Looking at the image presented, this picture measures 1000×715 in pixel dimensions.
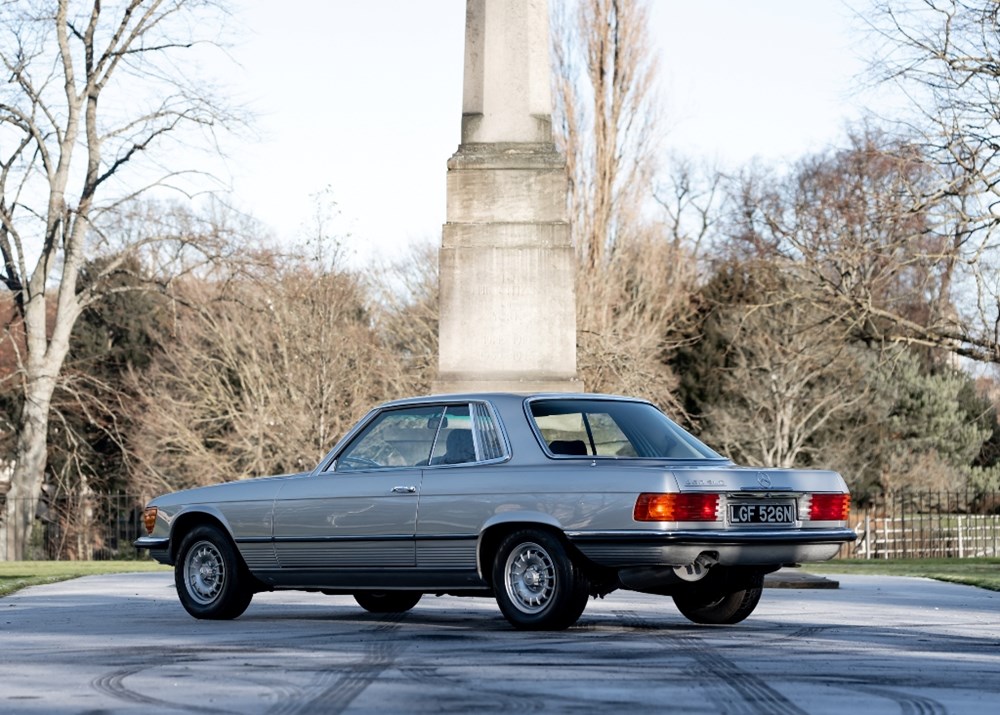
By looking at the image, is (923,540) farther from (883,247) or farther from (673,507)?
(673,507)

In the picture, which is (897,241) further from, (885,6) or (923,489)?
(923,489)

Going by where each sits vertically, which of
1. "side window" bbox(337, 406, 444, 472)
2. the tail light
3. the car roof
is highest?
the car roof

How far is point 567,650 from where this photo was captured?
28.5ft

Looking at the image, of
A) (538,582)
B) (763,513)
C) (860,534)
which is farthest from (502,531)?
(860,534)

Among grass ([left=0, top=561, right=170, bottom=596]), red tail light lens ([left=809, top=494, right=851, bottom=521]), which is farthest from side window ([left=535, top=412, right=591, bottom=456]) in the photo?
grass ([left=0, top=561, right=170, bottom=596])

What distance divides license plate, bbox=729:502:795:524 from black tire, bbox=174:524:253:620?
356 cm

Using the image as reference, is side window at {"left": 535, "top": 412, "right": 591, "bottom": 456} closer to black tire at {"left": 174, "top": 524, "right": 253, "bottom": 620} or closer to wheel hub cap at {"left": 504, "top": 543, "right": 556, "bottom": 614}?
wheel hub cap at {"left": 504, "top": 543, "right": 556, "bottom": 614}

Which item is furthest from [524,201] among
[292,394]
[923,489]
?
[923,489]

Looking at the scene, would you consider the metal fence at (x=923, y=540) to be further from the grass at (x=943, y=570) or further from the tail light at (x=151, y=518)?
the tail light at (x=151, y=518)

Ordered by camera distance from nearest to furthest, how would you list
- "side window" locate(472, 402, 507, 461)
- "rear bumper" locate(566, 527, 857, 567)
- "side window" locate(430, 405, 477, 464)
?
"rear bumper" locate(566, 527, 857, 567), "side window" locate(472, 402, 507, 461), "side window" locate(430, 405, 477, 464)

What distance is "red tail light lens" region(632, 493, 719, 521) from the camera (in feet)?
30.4

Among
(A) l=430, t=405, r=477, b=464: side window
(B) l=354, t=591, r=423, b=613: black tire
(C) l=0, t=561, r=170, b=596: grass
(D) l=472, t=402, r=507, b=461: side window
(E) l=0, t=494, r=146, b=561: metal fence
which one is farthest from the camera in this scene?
(E) l=0, t=494, r=146, b=561: metal fence

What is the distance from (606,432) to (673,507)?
1.19m

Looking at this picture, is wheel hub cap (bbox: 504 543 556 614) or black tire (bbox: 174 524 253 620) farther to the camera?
black tire (bbox: 174 524 253 620)
